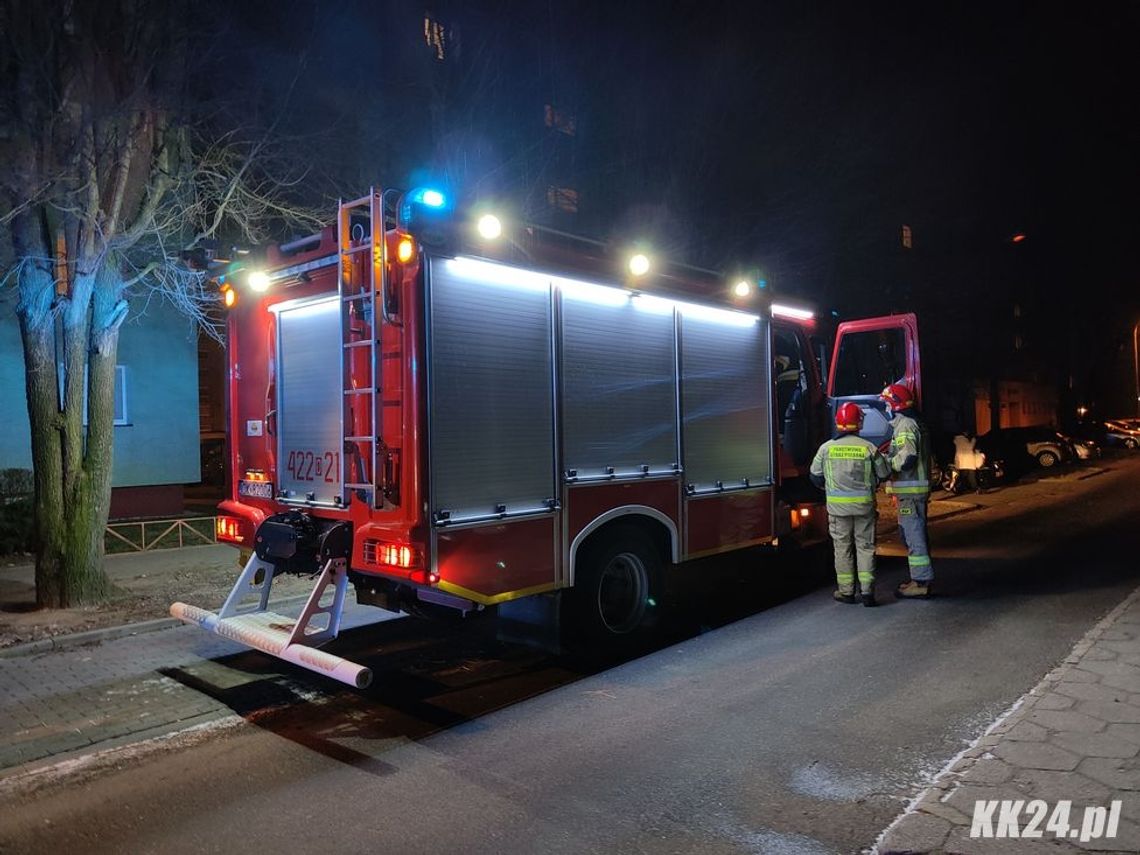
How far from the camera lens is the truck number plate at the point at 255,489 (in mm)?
5734

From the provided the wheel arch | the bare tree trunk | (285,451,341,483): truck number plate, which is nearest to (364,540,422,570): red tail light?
(285,451,341,483): truck number plate

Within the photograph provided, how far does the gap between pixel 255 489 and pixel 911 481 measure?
18.0 feet

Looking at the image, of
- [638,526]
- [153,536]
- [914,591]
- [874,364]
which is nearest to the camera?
[638,526]

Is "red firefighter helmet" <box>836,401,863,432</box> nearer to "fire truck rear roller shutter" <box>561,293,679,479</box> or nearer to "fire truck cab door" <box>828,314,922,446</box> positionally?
"fire truck cab door" <box>828,314,922,446</box>

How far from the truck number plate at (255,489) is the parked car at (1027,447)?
1892cm

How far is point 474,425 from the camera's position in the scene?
485 centimetres

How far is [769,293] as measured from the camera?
24.1ft

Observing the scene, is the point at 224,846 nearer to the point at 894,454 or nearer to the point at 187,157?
the point at 894,454

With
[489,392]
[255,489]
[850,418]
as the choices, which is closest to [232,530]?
[255,489]

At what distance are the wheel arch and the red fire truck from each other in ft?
0.05

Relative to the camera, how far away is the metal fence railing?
36.1 feet

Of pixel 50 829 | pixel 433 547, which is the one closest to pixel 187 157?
pixel 433 547

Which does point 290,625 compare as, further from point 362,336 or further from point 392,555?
point 362,336

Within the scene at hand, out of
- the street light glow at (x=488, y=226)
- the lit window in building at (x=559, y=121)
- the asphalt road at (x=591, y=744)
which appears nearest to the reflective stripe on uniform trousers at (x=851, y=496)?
the asphalt road at (x=591, y=744)
